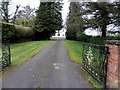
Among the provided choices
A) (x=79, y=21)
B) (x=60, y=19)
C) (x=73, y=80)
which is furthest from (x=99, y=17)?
(x=60, y=19)

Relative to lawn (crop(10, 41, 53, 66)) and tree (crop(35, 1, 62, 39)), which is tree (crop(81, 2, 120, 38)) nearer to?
lawn (crop(10, 41, 53, 66))

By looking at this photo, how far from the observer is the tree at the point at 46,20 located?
41.8 metres

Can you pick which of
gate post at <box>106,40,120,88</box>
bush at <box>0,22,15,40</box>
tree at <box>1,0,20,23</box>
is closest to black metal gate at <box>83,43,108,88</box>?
gate post at <box>106,40,120,88</box>

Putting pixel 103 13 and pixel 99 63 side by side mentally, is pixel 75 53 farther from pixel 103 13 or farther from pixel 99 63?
pixel 99 63

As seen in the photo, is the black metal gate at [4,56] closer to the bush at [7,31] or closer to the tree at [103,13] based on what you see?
the tree at [103,13]

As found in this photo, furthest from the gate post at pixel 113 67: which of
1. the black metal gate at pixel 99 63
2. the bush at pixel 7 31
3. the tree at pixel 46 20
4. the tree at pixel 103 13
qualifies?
the tree at pixel 46 20

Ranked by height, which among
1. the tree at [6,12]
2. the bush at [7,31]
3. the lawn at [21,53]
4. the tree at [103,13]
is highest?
the tree at [6,12]

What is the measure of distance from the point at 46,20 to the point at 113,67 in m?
37.1

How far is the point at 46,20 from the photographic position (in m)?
42.2

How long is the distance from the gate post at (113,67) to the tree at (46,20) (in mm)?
35544

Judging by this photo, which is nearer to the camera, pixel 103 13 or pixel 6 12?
pixel 103 13

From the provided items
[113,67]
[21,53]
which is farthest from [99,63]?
[21,53]

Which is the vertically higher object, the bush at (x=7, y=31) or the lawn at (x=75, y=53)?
the bush at (x=7, y=31)

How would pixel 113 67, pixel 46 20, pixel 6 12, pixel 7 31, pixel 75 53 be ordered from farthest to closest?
pixel 6 12 → pixel 46 20 → pixel 7 31 → pixel 75 53 → pixel 113 67
